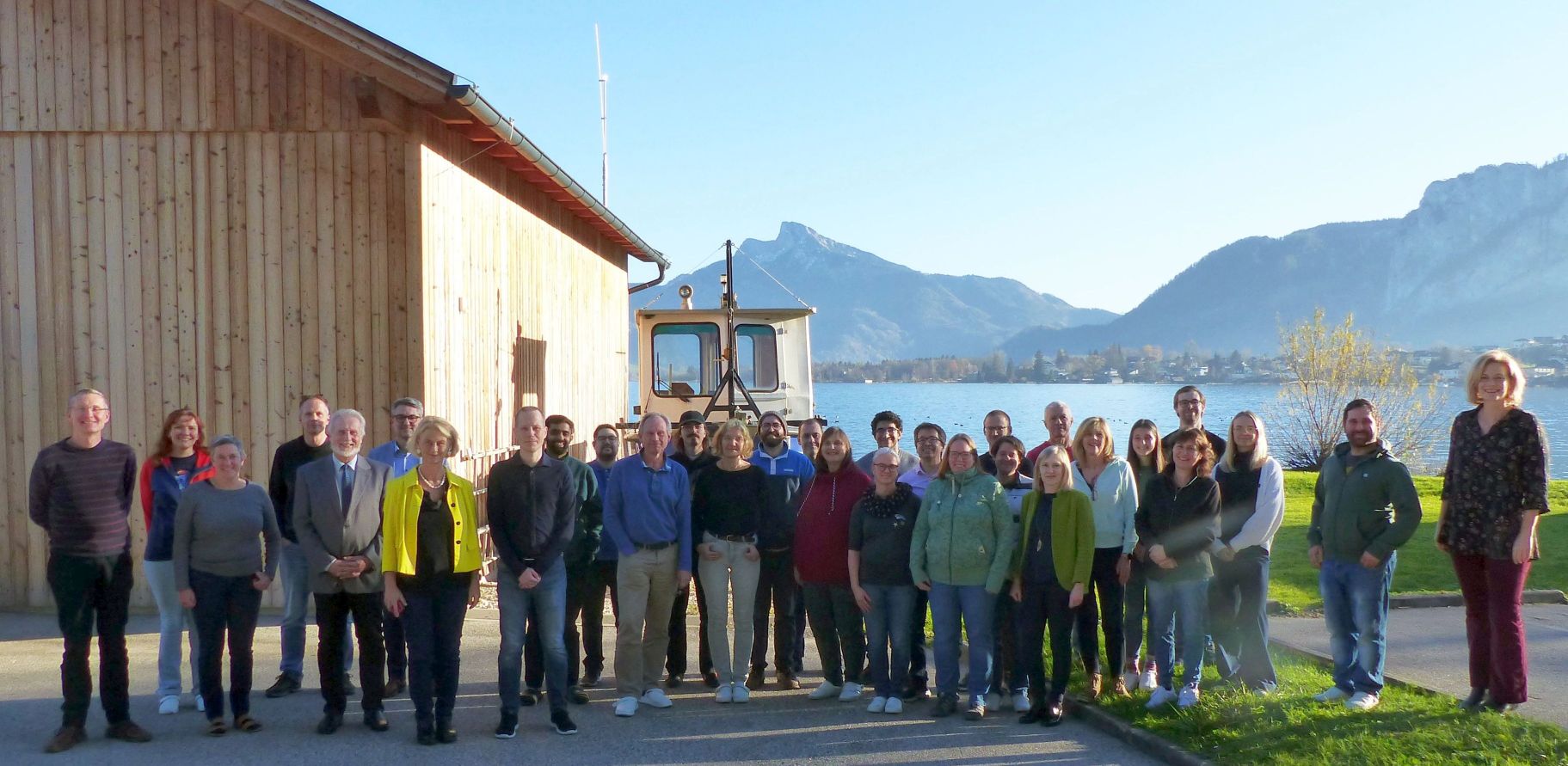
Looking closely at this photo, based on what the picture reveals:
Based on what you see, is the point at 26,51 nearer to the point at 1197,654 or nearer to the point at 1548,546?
the point at 1197,654

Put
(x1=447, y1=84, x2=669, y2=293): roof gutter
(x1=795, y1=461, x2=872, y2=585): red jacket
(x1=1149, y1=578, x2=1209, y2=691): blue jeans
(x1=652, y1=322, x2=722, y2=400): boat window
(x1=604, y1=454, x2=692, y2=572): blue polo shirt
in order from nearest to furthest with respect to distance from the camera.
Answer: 1. (x1=1149, y1=578, x2=1209, y2=691): blue jeans
2. (x1=604, y1=454, x2=692, y2=572): blue polo shirt
3. (x1=795, y1=461, x2=872, y2=585): red jacket
4. (x1=447, y1=84, x2=669, y2=293): roof gutter
5. (x1=652, y1=322, x2=722, y2=400): boat window

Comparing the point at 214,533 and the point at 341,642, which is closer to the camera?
the point at 214,533

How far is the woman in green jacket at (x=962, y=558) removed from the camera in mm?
7059

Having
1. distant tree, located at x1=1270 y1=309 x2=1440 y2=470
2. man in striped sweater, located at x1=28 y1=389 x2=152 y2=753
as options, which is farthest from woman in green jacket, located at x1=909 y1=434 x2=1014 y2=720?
distant tree, located at x1=1270 y1=309 x2=1440 y2=470

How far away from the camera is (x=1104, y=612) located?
24.5 feet

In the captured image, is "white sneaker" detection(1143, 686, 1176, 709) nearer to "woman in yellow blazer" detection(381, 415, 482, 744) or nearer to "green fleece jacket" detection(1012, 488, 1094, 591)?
"green fleece jacket" detection(1012, 488, 1094, 591)

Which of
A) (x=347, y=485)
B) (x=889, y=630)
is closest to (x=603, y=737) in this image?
(x=889, y=630)

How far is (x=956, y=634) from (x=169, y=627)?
4.52m

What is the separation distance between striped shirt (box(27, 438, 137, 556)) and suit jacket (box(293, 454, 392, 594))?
3.03ft

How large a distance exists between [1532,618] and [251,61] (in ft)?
36.5

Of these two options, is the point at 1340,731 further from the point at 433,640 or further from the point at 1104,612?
the point at 433,640

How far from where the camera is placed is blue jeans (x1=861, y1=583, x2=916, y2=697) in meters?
7.34

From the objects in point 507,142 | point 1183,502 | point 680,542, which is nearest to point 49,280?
point 507,142

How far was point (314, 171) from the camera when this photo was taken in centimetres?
997
